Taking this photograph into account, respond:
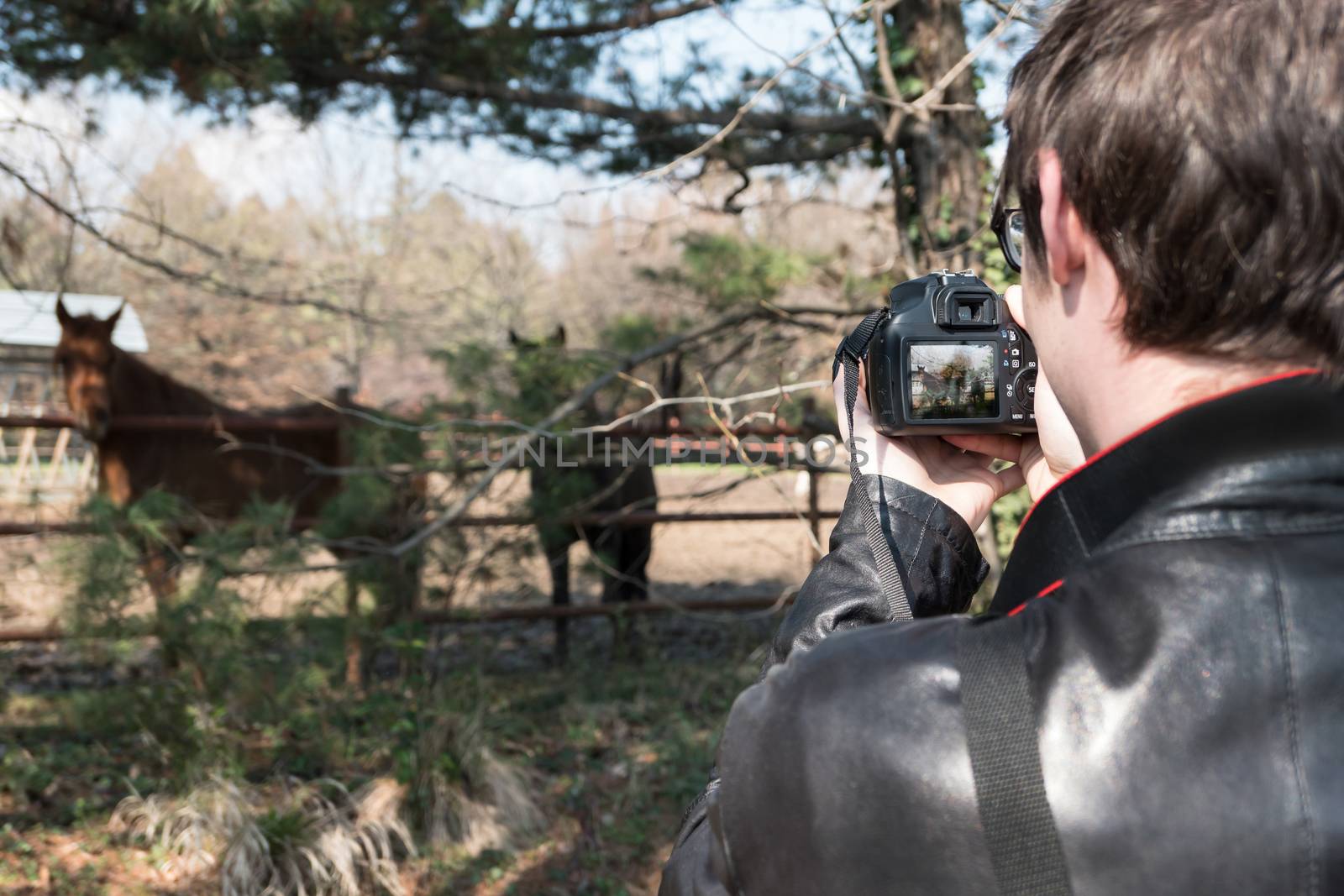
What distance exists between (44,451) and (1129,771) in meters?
18.0

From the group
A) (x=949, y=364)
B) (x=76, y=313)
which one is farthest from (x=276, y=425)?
(x=76, y=313)

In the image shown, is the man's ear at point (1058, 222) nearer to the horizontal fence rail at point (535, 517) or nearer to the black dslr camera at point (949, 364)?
the black dslr camera at point (949, 364)

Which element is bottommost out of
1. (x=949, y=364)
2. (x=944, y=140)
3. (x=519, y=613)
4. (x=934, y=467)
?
(x=519, y=613)

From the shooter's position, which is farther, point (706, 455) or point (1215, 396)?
point (706, 455)

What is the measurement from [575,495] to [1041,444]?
4235 millimetres

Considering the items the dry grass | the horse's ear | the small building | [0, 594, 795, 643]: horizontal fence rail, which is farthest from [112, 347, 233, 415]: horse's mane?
the small building

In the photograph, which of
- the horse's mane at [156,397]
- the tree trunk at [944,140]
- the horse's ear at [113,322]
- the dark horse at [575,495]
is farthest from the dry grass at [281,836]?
the horse's ear at [113,322]

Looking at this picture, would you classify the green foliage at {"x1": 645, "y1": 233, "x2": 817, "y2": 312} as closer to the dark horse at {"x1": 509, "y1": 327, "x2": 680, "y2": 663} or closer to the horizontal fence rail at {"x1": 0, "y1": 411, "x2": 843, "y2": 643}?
the dark horse at {"x1": 509, "y1": 327, "x2": 680, "y2": 663}

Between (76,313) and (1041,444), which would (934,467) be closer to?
(1041,444)

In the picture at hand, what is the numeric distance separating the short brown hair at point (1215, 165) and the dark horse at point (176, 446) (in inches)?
171

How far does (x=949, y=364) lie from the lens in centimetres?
114

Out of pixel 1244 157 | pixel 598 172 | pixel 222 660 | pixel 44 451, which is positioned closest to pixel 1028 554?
pixel 1244 157

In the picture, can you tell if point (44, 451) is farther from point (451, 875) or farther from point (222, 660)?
point (451, 875)

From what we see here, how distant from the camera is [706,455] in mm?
5211
